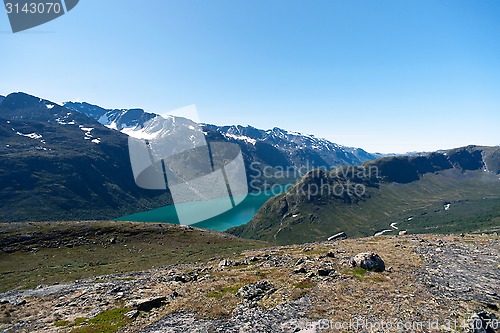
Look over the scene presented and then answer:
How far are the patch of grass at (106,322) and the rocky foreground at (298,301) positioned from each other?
9 cm

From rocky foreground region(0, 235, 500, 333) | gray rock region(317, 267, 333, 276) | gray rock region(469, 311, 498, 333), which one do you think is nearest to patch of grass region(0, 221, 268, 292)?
rocky foreground region(0, 235, 500, 333)

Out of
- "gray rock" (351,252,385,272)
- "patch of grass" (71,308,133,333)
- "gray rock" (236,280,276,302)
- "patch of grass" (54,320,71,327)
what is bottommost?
"gray rock" (351,252,385,272)

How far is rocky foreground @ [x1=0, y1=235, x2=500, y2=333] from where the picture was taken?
19.4 m

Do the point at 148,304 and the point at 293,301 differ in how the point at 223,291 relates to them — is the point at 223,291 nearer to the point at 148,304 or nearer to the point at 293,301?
the point at 148,304

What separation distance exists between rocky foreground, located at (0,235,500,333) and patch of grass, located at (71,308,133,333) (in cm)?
9

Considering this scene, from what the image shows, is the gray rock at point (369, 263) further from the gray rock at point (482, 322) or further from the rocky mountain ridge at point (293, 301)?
the gray rock at point (482, 322)

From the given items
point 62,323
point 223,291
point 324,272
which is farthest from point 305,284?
point 62,323

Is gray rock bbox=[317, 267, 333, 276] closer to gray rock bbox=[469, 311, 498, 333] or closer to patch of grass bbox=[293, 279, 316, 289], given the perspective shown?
patch of grass bbox=[293, 279, 316, 289]

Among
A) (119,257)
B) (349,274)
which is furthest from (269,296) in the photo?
(119,257)

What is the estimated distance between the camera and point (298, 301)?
23250mm

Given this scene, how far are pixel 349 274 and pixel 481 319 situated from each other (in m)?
12.0

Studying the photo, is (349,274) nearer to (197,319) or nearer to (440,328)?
(440,328)

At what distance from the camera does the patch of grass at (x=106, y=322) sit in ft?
66.9

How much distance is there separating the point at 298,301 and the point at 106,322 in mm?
15559
